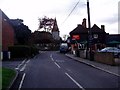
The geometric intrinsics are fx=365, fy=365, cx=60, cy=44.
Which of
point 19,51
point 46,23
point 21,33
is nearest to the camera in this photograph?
point 19,51

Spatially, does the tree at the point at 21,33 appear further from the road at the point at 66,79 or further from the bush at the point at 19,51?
the road at the point at 66,79

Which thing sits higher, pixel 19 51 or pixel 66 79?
pixel 19 51

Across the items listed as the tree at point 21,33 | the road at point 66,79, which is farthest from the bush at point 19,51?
the tree at point 21,33

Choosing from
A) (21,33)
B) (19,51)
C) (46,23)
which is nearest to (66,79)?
(19,51)

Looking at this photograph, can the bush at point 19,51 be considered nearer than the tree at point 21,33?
Yes

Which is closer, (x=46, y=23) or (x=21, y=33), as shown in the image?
(x=21, y=33)

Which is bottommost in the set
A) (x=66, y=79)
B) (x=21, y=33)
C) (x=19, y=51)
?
(x=66, y=79)

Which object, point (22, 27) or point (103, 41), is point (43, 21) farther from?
point (22, 27)

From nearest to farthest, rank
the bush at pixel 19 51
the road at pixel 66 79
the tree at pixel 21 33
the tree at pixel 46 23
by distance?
the road at pixel 66 79, the bush at pixel 19 51, the tree at pixel 21 33, the tree at pixel 46 23

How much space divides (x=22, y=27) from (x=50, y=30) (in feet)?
129

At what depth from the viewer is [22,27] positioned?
81750 millimetres

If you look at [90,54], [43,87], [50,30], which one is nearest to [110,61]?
[90,54]

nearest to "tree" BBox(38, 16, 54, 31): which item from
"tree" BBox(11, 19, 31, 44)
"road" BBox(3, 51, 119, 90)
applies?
"tree" BBox(11, 19, 31, 44)

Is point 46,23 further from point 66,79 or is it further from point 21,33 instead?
point 66,79
